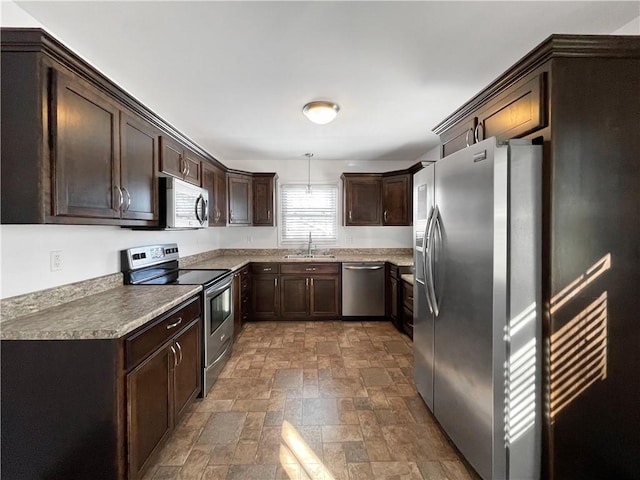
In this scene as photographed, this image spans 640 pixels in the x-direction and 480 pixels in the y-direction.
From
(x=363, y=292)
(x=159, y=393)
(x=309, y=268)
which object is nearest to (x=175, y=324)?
(x=159, y=393)

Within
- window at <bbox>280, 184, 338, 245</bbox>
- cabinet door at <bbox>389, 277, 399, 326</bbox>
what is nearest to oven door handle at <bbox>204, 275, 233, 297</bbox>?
window at <bbox>280, 184, 338, 245</bbox>

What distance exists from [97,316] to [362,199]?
149 inches

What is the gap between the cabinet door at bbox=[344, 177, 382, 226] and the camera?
471 cm

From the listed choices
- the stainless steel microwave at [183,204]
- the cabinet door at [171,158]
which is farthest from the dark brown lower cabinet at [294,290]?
the cabinet door at [171,158]

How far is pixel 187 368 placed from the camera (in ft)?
7.09

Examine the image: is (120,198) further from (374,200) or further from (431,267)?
(374,200)

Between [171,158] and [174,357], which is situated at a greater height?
[171,158]

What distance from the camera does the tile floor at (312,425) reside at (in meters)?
1.75

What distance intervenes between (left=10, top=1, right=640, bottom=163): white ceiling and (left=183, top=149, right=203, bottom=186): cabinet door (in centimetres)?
39

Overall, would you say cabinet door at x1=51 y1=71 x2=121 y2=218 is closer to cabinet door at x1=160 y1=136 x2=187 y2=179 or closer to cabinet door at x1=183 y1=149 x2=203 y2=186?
cabinet door at x1=160 y1=136 x2=187 y2=179

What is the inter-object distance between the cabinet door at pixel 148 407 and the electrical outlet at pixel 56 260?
83 cm

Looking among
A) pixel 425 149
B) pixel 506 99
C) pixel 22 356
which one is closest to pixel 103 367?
pixel 22 356

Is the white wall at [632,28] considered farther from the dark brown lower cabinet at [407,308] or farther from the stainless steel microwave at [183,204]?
the stainless steel microwave at [183,204]

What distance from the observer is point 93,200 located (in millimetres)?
1703
